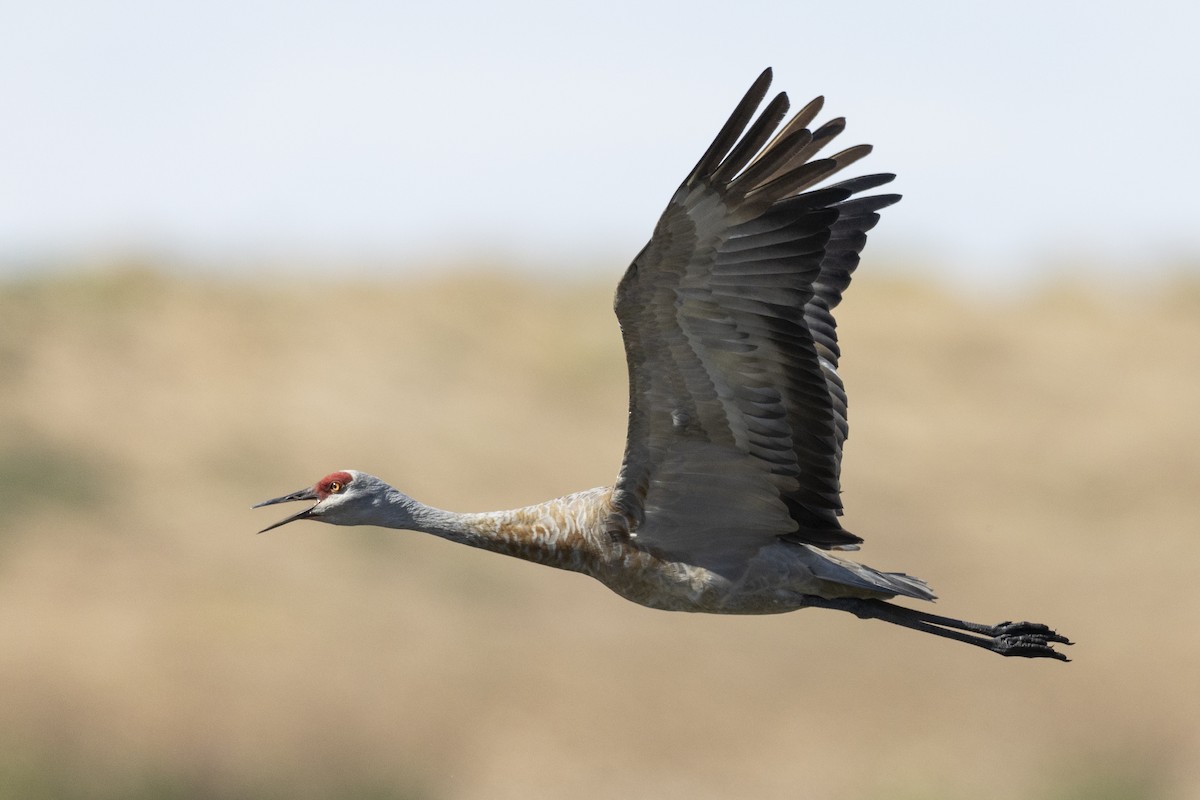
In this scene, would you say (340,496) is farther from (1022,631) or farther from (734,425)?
(1022,631)

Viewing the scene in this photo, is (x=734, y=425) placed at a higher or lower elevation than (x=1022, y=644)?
higher

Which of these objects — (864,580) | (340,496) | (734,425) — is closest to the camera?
(734,425)

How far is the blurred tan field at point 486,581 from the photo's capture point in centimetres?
1938

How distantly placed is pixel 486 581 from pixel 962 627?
13304mm

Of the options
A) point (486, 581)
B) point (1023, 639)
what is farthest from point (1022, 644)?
point (486, 581)

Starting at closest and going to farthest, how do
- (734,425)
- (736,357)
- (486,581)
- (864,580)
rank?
(736,357) < (734,425) < (864,580) < (486,581)

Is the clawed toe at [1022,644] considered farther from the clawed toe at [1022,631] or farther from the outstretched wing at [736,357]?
the outstretched wing at [736,357]

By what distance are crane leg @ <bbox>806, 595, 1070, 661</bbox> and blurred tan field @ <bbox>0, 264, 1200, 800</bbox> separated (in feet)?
31.6

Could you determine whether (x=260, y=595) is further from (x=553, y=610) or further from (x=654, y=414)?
(x=654, y=414)

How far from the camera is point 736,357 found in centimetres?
873

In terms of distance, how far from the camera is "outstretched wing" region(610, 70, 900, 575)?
838cm

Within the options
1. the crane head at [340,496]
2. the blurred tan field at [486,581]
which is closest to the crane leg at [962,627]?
the crane head at [340,496]

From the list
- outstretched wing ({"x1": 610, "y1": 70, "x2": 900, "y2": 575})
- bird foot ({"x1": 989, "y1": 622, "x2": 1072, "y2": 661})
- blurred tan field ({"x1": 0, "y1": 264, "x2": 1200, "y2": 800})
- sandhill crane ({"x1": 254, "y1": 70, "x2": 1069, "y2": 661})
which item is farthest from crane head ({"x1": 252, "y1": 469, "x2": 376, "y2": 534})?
blurred tan field ({"x1": 0, "y1": 264, "x2": 1200, "y2": 800})

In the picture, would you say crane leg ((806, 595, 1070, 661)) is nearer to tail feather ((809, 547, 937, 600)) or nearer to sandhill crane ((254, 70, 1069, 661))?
sandhill crane ((254, 70, 1069, 661))
